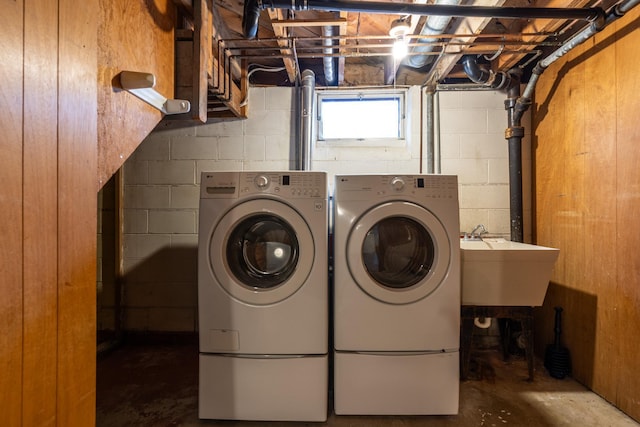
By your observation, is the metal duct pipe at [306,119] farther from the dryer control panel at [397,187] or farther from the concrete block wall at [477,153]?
the concrete block wall at [477,153]

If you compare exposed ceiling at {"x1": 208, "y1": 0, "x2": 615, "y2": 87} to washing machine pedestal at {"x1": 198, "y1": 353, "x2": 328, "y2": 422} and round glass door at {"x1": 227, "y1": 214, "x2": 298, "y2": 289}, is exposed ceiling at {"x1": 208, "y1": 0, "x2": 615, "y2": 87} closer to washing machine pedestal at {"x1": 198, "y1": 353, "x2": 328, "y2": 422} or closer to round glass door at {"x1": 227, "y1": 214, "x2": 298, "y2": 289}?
round glass door at {"x1": 227, "y1": 214, "x2": 298, "y2": 289}

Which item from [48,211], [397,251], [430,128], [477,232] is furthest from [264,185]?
[477,232]

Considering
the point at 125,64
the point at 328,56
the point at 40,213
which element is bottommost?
the point at 40,213

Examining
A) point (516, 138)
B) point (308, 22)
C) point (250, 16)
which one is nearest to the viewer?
point (250, 16)

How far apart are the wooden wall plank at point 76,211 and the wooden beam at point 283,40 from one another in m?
0.97

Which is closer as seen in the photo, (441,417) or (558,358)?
(441,417)

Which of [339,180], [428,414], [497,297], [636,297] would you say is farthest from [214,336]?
[636,297]

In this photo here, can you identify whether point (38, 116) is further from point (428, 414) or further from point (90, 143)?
point (428, 414)

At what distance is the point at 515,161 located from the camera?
86.8 inches

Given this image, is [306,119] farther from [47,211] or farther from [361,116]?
[47,211]

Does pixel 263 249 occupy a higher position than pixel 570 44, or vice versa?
pixel 570 44

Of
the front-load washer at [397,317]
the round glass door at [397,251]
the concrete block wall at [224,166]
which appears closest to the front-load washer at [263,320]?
the front-load washer at [397,317]

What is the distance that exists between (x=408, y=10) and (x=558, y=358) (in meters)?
2.21

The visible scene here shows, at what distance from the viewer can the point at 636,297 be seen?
1472mm
